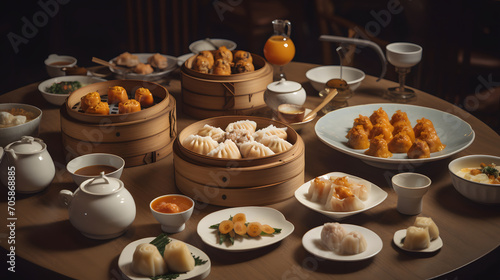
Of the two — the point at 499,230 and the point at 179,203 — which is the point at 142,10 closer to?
the point at 179,203

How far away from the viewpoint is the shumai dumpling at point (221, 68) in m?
3.05

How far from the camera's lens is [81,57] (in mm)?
5812

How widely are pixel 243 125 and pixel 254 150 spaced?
0.28m

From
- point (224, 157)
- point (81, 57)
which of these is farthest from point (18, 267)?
point (81, 57)

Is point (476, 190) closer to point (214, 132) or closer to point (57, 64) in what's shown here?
point (214, 132)

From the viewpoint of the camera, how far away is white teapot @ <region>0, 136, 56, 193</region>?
2203 mm

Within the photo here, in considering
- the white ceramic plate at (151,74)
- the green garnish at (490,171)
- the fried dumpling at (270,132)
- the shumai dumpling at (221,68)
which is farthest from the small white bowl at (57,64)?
the green garnish at (490,171)

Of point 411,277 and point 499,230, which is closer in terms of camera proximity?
point 411,277

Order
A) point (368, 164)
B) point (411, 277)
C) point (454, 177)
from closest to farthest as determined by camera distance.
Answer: point (411, 277) → point (454, 177) → point (368, 164)

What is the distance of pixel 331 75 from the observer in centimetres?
348

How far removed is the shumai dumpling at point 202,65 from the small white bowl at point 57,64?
3.07 ft

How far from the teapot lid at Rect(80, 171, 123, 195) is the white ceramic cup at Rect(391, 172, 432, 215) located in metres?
1.04

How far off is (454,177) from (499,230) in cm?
28

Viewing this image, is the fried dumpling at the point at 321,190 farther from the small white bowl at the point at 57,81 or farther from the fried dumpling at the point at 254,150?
the small white bowl at the point at 57,81
